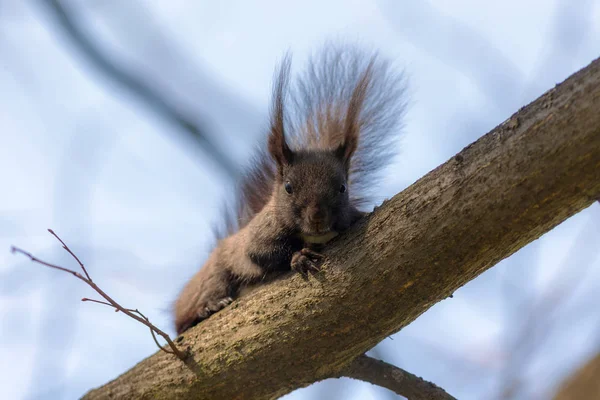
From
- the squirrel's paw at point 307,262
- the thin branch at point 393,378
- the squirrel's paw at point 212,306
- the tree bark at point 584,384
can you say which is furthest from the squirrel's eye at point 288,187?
the tree bark at point 584,384

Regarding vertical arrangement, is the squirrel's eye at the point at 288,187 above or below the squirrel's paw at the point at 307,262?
above

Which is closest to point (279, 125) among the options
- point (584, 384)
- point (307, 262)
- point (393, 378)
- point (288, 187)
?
point (288, 187)

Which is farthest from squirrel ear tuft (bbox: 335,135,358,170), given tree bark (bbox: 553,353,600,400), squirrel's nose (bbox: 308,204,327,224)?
tree bark (bbox: 553,353,600,400)

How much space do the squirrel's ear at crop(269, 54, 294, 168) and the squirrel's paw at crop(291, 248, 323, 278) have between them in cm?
90

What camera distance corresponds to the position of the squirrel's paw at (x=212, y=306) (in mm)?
4059

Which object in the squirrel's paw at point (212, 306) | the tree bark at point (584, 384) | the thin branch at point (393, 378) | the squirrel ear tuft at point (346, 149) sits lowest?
the tree bark at point (584, 384)

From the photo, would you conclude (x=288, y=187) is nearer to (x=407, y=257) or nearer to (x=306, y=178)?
(x=306, y=178)

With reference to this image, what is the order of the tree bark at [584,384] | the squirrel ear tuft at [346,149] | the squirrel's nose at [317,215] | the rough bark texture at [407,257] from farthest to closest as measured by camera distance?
the squirrel ear tuft at [346,149] < the tree bark at [584,384] < the squirrel's nose at [317,215] < the rough bark texture at [407,257]

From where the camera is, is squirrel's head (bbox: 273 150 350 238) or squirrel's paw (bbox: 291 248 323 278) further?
squirrel's head (bbox: 273 150 350 238)

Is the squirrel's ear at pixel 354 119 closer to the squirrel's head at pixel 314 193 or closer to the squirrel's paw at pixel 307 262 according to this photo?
the squirrel's head at pixel 314 193

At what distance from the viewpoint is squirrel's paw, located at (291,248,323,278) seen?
3.19m

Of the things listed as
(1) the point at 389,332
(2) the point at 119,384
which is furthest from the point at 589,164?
(2) the point at 119,384

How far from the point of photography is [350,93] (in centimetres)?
410

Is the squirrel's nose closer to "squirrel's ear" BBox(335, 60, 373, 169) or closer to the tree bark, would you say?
"squirrel's ear" BBox(335, 60, 373, 169)
